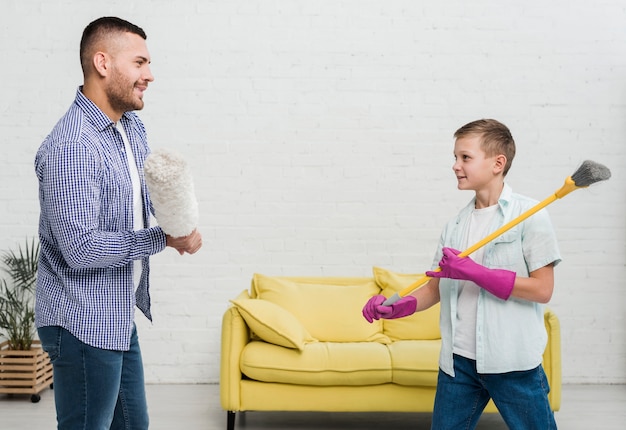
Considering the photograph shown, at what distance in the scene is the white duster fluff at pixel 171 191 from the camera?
1.66m

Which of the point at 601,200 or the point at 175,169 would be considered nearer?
the point at 175,169

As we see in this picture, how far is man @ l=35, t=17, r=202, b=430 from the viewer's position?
1.76 metres

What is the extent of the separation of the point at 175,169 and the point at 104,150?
30 centimetres

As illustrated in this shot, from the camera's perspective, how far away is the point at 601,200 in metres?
4.77

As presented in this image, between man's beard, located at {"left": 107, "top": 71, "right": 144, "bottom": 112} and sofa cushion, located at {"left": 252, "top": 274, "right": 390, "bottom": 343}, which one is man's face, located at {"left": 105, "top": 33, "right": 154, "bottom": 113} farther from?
sofa cushion, located at {"left": 252, "top": 274, "right": 390, "bottom": 343}

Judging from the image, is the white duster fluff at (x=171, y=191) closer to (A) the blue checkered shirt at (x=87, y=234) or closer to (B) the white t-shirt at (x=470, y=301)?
(A) the blue checkered shirt at (x=87, y=234)

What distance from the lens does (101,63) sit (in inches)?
76.3

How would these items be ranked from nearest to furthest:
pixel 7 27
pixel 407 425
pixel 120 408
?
pixel 120 408 < pixel 407 425 < pixel 7 27

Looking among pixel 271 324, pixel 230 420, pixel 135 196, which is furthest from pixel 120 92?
pixel 230 420

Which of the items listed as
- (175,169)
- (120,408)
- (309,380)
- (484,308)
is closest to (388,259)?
(309,380)

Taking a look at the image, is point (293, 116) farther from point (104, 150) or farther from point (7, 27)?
point (104, 150)

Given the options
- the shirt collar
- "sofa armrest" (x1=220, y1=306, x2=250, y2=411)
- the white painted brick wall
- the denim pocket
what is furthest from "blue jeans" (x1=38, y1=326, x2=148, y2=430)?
the white painted brick wall

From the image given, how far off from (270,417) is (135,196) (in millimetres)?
2353

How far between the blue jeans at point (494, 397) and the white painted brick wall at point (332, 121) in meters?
2.54
